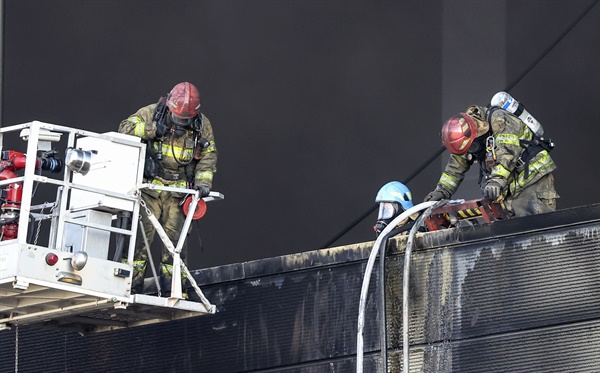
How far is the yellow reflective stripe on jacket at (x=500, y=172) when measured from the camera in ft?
33.5

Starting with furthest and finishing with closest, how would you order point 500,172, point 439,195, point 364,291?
point 439,195
point 500,172
point 364,291

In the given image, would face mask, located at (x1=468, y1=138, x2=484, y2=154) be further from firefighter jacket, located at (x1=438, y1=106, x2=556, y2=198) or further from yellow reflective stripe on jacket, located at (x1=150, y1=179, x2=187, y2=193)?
yellow reflective stripe on jacket, located at (x1=150, y1=179, x2=187, y2=193)

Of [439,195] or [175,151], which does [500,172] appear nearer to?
[439,195]

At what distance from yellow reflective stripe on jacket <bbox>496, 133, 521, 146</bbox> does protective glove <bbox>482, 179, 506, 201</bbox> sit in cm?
43

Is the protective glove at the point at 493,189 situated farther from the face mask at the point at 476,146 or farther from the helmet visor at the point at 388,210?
the helmet visor at the point at 388,210

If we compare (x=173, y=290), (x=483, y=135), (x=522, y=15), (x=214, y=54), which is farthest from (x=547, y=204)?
(x=214, y=54)

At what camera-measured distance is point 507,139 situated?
34.3 ft

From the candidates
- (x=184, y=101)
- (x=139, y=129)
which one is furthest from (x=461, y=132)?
(x=139, y=129)

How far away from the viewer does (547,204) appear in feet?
35.2

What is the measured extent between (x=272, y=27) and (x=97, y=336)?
20.8ft

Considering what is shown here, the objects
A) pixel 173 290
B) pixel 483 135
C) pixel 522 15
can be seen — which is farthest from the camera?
pixel 522 15

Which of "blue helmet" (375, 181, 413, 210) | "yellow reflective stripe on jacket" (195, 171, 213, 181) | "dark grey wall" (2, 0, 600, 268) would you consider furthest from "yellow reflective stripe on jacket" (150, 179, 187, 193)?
"dark grey wall" (2, 0, 600, 268)

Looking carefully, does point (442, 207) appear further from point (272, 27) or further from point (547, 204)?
point (272, 27)

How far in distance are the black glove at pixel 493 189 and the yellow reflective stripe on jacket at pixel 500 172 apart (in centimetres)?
11
